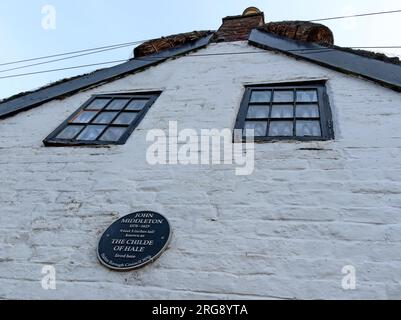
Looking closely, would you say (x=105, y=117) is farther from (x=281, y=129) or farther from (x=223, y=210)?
(x=223, y=210)

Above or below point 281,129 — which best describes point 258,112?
above

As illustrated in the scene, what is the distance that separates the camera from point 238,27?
279 inches

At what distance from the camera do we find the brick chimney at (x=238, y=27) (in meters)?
6.39

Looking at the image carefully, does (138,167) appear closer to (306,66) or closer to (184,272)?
(184,272)

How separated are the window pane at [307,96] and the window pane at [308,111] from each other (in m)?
0.13

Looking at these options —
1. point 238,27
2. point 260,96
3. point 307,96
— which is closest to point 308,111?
point 307,96

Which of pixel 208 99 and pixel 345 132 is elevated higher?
pixel 208 99

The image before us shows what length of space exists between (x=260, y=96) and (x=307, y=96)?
51 centimetres

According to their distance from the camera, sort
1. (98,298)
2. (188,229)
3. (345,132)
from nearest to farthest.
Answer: (98,298)
(188,229)
(345,132)

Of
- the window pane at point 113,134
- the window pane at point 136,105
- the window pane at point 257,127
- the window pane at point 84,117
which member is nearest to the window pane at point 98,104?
the window pane at point 84,117

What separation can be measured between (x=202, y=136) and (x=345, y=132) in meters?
1.26

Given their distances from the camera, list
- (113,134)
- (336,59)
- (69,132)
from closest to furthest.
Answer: (113,134), (69,132), (336,59)

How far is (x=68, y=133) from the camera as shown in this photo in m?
4.30
